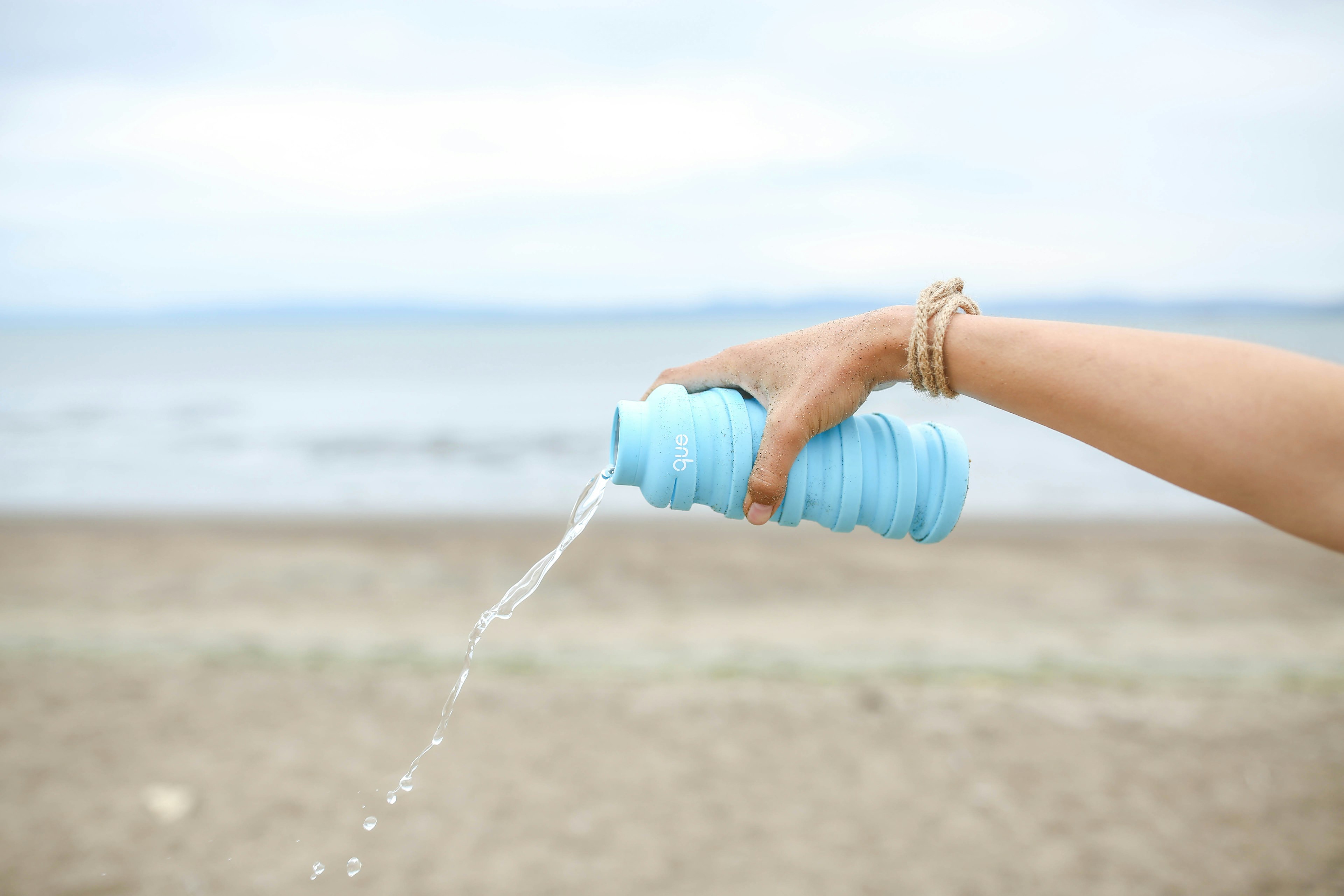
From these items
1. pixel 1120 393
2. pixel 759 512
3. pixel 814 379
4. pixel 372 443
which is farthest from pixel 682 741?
pixel 372 443

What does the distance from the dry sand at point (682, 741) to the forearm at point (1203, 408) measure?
256 centimetres

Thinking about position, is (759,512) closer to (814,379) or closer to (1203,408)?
(814,379)

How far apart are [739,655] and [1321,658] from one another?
380 centimetres

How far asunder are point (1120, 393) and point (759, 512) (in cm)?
72

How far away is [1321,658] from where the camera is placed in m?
5.68

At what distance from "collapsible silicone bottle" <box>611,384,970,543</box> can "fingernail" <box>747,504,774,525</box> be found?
31 millimetres

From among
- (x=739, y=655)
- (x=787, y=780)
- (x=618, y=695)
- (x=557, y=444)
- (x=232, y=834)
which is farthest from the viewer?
(x=557, y=444)

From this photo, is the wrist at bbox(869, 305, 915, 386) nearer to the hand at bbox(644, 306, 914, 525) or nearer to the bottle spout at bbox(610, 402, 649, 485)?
the hand at bbox(644, 306, 914, 525)

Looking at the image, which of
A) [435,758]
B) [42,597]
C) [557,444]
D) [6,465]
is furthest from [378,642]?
[6,465]

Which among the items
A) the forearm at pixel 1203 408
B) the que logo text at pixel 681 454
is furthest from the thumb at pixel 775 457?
the forearm at pixel 1203 408

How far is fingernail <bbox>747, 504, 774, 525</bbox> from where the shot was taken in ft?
6.02

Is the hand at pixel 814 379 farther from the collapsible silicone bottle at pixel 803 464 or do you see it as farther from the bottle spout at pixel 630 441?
the bottle spout at pixel 630 441

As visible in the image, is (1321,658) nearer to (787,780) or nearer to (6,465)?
(787,780)

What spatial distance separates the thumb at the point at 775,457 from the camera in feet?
5.88
